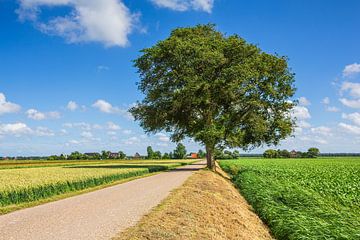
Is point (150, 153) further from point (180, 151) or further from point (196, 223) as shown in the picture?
point (196, 223)

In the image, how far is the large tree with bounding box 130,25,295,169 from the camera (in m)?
40.4

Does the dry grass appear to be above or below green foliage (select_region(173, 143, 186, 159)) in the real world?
below

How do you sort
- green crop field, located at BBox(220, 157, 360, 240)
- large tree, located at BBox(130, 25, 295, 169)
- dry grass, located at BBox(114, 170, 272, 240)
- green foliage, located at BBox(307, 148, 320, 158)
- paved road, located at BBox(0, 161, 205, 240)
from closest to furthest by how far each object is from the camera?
paved road, located at BBox(0, 161, 205, 240) < dry grass, located at BBox(114, 170, 272, 240) < green crop field, located at BBox(220, 157, 360, 240) < large tree, located at BBox(130, 25, 295, 169) < green foliage, located at BBox(307, 148, 320, 158)

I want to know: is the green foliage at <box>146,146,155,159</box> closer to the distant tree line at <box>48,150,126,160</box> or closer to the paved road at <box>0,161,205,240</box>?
the distant tree line at <box>48,150,126,160</box>

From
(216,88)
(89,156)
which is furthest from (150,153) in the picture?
(216,88)

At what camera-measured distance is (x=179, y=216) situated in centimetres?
1316

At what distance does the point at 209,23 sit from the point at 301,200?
33129mm

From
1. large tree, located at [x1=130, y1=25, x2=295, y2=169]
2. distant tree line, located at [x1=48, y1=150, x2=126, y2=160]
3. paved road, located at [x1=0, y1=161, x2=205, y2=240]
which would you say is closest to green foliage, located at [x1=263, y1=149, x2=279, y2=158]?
distant tree line, located at [x1=48, y1=150, x2=126, y2=160]

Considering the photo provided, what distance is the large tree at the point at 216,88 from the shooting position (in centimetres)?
4038

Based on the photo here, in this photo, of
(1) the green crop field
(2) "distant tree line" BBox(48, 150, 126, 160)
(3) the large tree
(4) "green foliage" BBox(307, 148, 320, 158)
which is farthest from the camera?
(4) "green foliage" BBox(307, 148, 320, 158)

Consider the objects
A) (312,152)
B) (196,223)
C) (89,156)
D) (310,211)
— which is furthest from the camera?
(312,152)

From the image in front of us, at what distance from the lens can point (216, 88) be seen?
4122cm

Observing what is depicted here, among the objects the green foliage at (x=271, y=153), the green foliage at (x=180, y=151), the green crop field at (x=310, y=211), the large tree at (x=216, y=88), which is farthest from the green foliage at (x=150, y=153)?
the green crop field at (x=310, y=211)

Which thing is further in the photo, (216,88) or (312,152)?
(312,152)
